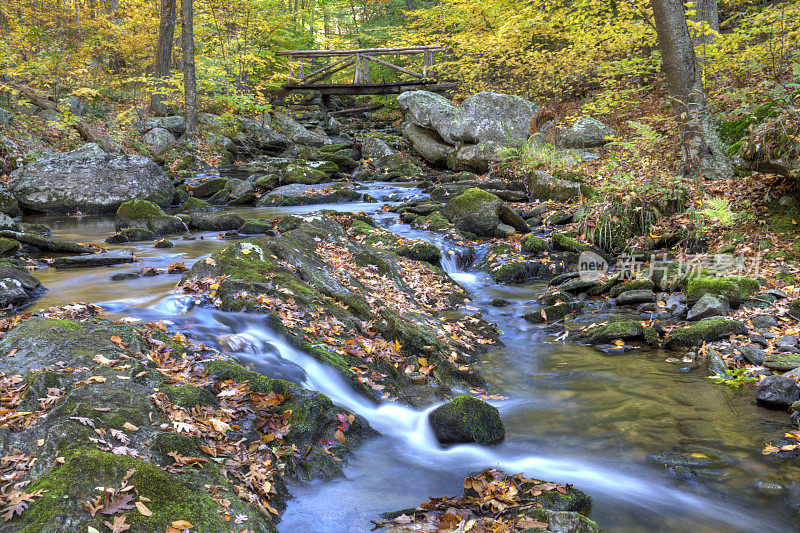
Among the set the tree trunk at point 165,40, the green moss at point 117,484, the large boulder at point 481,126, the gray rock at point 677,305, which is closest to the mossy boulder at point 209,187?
the tree trunk at point 165,40

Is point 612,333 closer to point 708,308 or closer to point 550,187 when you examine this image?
point 708,308

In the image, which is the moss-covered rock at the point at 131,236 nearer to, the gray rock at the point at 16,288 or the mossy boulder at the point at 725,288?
the gray rock at the point at 16,288

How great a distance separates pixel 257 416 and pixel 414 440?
1.50 meters

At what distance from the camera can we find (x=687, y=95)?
9766 millimetres

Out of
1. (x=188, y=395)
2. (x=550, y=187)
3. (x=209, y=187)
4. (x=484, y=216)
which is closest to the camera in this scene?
(x=188, y=395)

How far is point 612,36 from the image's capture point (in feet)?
50.4

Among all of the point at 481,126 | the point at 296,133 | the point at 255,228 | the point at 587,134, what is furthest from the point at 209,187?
the point at 587,134

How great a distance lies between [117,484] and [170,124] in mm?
18515

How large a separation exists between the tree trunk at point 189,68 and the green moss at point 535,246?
13456mm

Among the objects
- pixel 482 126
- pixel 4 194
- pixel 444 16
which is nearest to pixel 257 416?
pixel 4 194

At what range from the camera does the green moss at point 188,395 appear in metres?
3.58

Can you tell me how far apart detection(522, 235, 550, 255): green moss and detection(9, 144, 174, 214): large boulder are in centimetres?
951

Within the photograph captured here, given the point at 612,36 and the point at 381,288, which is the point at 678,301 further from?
the point at 612,36

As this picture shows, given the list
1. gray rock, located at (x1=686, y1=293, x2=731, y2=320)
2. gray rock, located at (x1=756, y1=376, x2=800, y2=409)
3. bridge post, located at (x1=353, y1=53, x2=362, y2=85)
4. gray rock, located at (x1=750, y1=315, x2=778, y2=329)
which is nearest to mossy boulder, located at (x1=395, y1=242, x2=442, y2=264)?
gray rock, located at (x1=686, y1=293, x2=731, y2=320)
